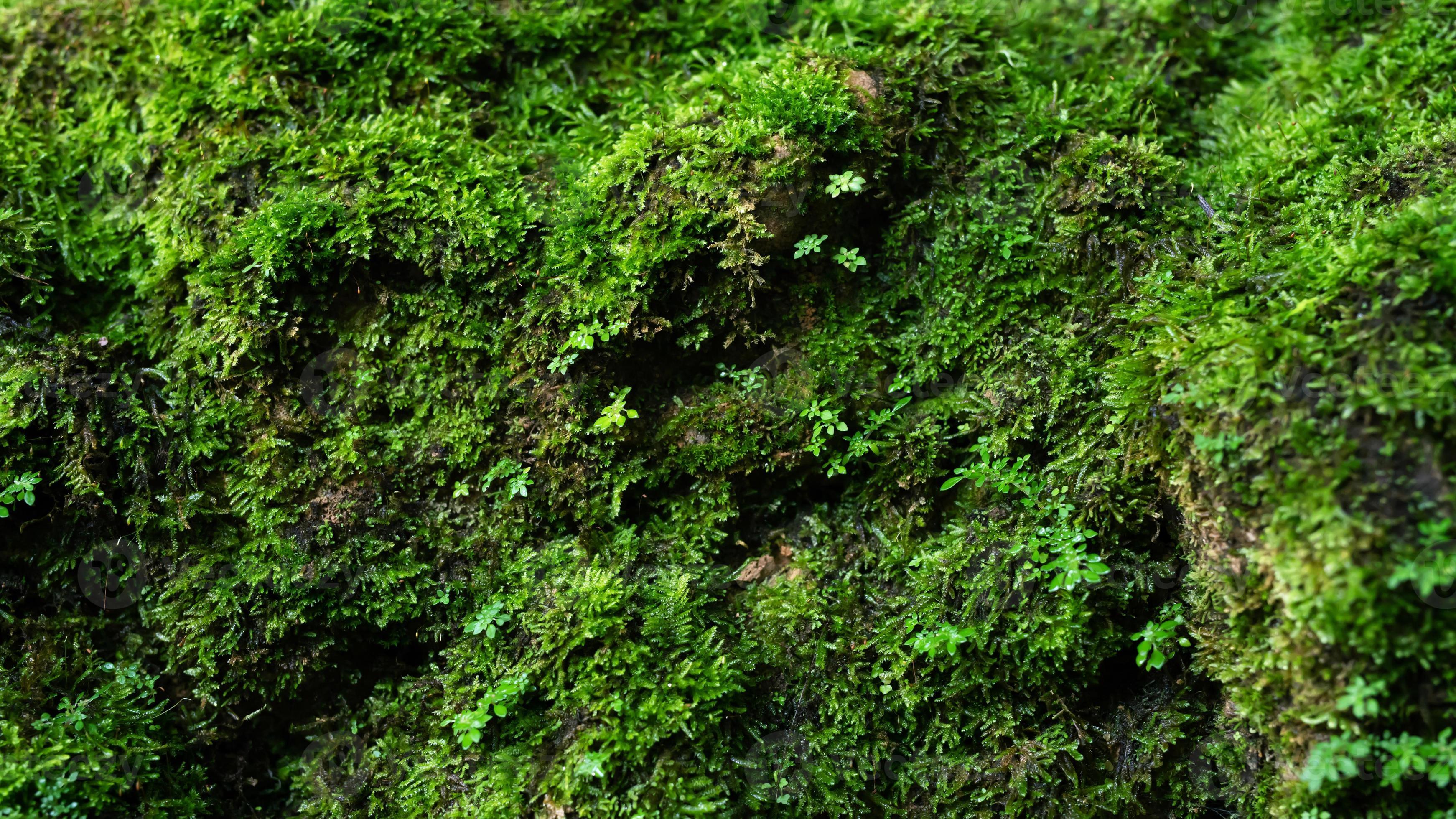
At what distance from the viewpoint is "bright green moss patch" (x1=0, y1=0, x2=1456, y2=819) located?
3051mm

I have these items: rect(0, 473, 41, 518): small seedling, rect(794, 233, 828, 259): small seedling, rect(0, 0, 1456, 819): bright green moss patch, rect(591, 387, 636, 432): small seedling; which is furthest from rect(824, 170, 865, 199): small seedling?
rect(0, 473, 41, 518): small seedling

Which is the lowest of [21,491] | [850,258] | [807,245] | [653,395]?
[653,395]

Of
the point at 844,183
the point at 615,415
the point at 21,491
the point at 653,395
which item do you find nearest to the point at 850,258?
the point at 844,183

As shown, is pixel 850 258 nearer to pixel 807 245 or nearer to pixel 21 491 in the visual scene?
pixel 807 245

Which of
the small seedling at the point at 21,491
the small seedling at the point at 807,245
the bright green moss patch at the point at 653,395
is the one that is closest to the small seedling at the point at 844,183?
the bright green moss patch at the point at 653,395

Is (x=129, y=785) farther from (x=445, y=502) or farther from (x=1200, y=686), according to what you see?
(x=1200, y=686)

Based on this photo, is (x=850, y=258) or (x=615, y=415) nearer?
(x=615, y=415)

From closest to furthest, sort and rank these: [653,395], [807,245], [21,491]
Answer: [21,491]
[807,245]
[653,395]

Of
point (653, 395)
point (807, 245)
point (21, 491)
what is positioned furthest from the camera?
point (653, 395)

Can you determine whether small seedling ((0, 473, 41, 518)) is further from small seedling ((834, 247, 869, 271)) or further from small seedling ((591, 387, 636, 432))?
small seedling ((834, 247, 869, 271))

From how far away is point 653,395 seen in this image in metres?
3.63

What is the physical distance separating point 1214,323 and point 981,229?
3.29 ft

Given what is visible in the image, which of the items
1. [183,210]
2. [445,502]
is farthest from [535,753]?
[183,210]

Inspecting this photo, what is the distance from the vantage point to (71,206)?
Answer: 12.9 ft
